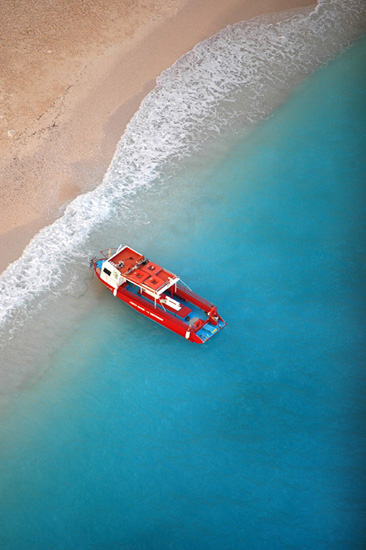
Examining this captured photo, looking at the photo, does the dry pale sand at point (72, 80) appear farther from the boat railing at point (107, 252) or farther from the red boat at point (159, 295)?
the red boat at point (159, 295)

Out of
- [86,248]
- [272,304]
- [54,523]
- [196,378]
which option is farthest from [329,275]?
[54,523]

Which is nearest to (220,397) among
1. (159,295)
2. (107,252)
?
(159,295)

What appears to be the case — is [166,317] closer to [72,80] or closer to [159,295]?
[159,295]

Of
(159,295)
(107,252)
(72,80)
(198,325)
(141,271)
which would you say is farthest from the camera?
(72,80)

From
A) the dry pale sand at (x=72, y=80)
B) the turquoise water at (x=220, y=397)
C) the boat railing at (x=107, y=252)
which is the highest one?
the dry pale sand at (x=72, y=80)

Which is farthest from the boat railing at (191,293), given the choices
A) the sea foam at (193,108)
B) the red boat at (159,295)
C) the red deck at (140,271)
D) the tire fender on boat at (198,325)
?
the sea foam at (193,108)
